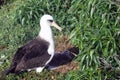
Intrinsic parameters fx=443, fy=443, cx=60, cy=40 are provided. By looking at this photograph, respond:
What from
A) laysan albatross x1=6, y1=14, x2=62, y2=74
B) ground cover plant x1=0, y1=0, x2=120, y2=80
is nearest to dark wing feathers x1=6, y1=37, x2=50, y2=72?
laysan albatross x1=6, y1=14, x2=62, y2=74

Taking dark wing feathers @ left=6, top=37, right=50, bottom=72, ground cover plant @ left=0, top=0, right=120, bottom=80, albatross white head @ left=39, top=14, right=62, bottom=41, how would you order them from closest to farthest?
ground cover plant @ left=0, top=0, right=120, bottom=80
dark wing feathers @ left=6, top=37, right=50, bottom=72
albatross white head @ left=39, top=14, right=62, bottom=41

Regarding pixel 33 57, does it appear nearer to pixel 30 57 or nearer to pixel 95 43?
pixel 30 57

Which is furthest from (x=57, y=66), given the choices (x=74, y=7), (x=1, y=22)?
(x=1, y=22)

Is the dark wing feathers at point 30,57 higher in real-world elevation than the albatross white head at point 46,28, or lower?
lower

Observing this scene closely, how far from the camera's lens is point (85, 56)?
237 inches

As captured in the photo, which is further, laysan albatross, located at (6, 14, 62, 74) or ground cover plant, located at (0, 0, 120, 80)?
laysan albatross, located at (6, 14, 62, 74)

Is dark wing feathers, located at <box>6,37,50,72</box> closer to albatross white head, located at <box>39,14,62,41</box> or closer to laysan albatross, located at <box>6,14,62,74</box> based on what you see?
laysan albatross, located at <box>6,14,62,74</box>

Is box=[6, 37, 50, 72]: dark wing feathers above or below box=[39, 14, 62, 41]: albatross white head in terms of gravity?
below

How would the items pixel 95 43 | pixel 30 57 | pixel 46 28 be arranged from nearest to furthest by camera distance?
pixel 95 43 → pixel 30 57 → pixel 46 28

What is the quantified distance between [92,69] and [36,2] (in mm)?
3239

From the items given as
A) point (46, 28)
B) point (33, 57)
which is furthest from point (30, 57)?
point (46, 28)

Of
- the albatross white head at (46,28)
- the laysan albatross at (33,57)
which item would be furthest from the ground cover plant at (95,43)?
the albatross white head at (46,28)

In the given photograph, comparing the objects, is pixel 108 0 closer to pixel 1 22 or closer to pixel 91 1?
pixel 91 1

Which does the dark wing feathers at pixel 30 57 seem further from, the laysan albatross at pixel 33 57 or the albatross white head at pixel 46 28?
the albatross white head at pixel 46 28
